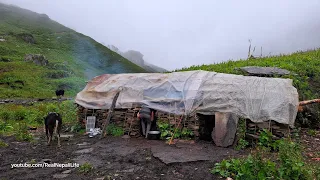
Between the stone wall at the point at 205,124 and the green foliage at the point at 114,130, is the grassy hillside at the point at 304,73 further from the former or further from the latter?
the green foliage at the point at 114,130

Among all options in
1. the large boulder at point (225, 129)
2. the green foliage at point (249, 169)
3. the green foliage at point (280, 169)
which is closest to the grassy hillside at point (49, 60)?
the large boulder at point (225, 129)

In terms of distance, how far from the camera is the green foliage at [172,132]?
8.91 metres

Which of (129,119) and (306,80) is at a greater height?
(306,80)

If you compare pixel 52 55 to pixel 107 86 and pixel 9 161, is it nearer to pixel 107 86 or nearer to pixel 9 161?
pixel 107 86

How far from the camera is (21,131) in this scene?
1009cm

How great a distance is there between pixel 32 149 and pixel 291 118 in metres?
7.76

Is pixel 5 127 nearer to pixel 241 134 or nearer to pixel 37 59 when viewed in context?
pixel 241 134

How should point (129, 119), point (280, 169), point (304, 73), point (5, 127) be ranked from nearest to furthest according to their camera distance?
point (280, 169) < point (129, 119) < point (5, 127) < point (304, 73)

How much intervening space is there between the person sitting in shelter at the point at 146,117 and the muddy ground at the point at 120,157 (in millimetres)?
392

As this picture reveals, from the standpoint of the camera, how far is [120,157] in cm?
736

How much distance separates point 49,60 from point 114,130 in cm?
4093

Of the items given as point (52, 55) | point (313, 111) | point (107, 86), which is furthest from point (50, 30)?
point (313, 111)

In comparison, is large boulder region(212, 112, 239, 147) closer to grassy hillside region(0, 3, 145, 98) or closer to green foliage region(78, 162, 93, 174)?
green foliage region(78, 162, 93, 174)

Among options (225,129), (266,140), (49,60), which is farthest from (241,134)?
(49,60)
